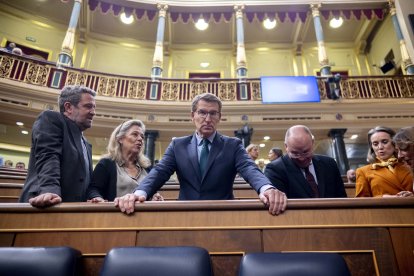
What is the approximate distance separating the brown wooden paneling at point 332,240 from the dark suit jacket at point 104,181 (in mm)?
1062

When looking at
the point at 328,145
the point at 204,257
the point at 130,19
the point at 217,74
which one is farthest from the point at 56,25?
the point at 204,257

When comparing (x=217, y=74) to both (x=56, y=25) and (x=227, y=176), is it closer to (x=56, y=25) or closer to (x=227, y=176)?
(x=56, y=25)

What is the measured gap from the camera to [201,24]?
921 cm

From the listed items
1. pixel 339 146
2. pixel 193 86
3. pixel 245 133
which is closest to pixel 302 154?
pixel 245 133

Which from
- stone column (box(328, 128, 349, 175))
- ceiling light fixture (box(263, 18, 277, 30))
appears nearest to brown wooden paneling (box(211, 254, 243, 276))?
stone column (box(328, 128, 349, 175))

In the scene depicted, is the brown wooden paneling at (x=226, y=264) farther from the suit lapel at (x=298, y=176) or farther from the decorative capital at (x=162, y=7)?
the decorative capital at (x=162, y=7)

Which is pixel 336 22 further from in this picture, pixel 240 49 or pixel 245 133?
pixel 245 133

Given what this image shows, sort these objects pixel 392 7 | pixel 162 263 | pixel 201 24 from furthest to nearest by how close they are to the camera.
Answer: pixel 201 24, pixel 392 7, pixel 162 263

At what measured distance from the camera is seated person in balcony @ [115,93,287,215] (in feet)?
5.13

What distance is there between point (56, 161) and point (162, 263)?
0.93 m

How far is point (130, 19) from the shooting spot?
9.45 m

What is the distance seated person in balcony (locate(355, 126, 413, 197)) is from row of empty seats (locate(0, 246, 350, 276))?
125 cm

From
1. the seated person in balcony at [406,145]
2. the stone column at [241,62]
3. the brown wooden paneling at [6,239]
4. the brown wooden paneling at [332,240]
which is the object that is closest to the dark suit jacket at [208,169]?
the brown wooden paneling at [332,240]

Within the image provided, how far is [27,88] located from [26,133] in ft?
8.35
